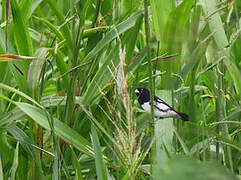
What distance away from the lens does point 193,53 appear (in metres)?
0.63

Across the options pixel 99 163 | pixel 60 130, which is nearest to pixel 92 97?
pixel 60 130

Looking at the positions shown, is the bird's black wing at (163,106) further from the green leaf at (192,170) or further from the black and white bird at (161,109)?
the green leaf at (192,170)

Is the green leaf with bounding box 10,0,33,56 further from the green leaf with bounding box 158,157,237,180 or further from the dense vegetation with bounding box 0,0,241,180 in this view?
the green leaf with bounding box 158,157,237,180

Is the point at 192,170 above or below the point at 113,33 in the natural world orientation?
below

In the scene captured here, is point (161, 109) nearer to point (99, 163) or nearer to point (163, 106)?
point (163, 106)

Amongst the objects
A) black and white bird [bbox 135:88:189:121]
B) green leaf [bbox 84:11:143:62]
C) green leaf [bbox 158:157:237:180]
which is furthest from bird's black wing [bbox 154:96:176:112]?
green leaf [bbox 158:157:237:180]

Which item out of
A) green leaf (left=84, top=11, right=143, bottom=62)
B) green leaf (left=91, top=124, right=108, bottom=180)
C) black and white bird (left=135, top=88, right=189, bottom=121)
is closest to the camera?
green leaf (left=91, top=124, right=108, bottom=180)

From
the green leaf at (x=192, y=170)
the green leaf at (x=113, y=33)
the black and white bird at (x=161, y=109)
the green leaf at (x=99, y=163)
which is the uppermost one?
the green leaf at (x=113, y=33)

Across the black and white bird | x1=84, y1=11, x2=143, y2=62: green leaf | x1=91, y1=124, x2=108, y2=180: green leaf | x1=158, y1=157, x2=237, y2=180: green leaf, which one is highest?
x1=84, y1=11, x2=143, y2=62: green leaf

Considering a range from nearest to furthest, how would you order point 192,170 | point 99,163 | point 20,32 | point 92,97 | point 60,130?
point 192,170
point 99,163
point 60,130
point 92,97
point 20,32

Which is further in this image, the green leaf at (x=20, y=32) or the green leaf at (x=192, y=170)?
the green leaf at (x=20, y=32)

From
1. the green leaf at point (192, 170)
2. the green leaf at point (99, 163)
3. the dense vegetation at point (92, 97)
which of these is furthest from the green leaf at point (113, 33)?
the green leaf at point (192, 170)

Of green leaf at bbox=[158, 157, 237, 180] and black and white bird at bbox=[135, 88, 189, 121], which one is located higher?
black and white bird at bbox=[135, 88, 189, 121]

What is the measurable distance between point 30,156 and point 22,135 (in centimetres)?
7
